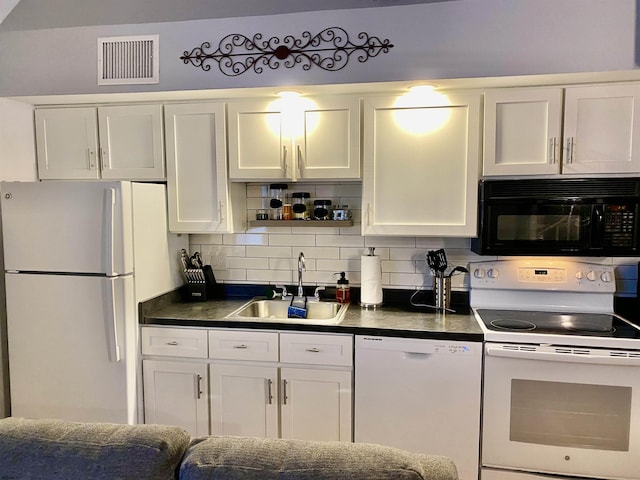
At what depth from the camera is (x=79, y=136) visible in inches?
106

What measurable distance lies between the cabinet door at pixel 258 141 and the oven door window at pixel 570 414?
1.71 metres

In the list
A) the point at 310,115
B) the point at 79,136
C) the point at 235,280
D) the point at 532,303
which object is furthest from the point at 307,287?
the point at 79,136

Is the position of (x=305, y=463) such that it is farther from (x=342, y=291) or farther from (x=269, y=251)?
(x=269, y=251)

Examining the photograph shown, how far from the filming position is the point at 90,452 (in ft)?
3.59

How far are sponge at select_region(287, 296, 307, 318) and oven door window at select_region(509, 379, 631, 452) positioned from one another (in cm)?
121

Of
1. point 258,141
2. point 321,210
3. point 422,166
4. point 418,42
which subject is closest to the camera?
point 418,42

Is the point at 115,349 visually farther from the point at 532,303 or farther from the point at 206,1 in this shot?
the point at 532,303

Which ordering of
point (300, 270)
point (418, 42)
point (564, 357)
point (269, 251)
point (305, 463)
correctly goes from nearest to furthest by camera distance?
1. point (305, 463)
2. point (564, 357)
3. point (418, 42)
4. point (300, 270)
5. point (269, 251)

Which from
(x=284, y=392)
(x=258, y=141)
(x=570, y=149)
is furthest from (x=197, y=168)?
(x=570, y=149)

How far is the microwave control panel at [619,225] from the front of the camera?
2195 mm

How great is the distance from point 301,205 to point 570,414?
5.99 ft

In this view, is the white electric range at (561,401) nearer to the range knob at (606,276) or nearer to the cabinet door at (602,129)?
the range knob at (606,276)

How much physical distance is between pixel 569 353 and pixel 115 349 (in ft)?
7.54

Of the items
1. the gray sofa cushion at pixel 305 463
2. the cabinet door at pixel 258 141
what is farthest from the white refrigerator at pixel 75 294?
the gray sofa cushion at pixel 305 463
